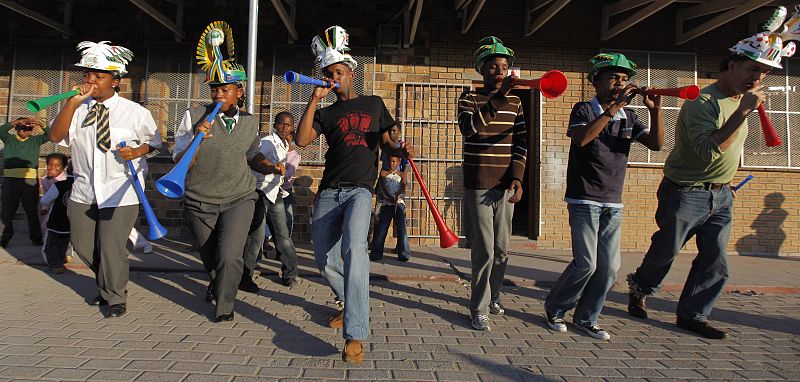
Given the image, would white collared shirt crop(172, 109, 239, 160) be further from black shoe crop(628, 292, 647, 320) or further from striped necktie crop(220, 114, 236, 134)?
black shoe crop(628, 292, 647, 320)

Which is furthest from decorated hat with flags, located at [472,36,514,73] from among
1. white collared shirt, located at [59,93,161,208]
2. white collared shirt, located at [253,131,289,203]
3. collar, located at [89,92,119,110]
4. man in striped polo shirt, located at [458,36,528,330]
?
collar, located at [89,92,119,110]

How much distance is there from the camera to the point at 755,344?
11.0ft

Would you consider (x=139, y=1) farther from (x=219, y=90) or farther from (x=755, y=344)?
(x=755, y=344)

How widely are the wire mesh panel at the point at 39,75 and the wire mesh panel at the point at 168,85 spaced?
4.25 ft

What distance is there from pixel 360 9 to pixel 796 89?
762 cm

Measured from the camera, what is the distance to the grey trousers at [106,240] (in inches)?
143

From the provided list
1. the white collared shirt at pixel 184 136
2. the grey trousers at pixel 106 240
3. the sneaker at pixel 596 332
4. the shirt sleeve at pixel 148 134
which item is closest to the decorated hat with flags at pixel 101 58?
the shirt sleeve at pixel 148 134

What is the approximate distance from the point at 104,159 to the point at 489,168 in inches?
118

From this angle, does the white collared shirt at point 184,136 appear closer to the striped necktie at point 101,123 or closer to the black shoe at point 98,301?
the striped necktie at point 101,123

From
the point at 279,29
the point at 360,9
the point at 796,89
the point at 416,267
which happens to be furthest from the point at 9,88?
the point at 796,89

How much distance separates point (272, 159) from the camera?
527 cm

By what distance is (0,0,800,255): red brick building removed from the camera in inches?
305

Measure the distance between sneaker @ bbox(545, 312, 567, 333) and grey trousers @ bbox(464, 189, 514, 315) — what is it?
1.66 ft

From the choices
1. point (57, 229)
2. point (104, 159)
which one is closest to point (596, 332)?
point (104, 159)
